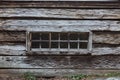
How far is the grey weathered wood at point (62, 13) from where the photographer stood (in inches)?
276

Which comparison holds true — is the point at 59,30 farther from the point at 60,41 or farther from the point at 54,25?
the point at 60,41

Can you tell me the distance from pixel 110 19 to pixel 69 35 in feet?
2.74

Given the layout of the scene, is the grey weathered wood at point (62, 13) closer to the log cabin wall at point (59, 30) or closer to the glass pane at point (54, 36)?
the log cabin wall at point (59, 30)

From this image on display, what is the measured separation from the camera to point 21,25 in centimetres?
704

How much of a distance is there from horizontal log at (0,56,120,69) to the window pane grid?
20cm

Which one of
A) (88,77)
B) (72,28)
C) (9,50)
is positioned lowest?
(88,77)

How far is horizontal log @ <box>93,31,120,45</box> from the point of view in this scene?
712cm

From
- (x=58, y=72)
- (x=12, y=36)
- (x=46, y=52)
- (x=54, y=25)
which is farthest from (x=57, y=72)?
(x=12, y=36)

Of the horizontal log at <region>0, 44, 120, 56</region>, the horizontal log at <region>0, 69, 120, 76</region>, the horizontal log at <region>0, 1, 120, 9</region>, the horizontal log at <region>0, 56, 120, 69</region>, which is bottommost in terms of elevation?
the horizontal log at <region>0, 69, 120, 76</region>

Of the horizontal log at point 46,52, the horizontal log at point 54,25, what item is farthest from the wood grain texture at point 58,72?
the horizontal log at point 54,25

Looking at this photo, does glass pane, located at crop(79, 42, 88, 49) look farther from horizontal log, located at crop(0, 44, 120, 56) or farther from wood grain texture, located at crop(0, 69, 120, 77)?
wood grain texture, located at crop(0, 69, 120, 77)

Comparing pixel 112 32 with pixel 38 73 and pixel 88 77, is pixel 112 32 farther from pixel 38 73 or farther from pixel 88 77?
pixel 38 73

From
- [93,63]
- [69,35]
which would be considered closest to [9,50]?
[69,35]

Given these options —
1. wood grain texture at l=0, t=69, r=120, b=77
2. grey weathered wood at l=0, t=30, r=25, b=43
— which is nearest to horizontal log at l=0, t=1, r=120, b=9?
grey weathered wood at l=0, t=30, r=25, b=43
